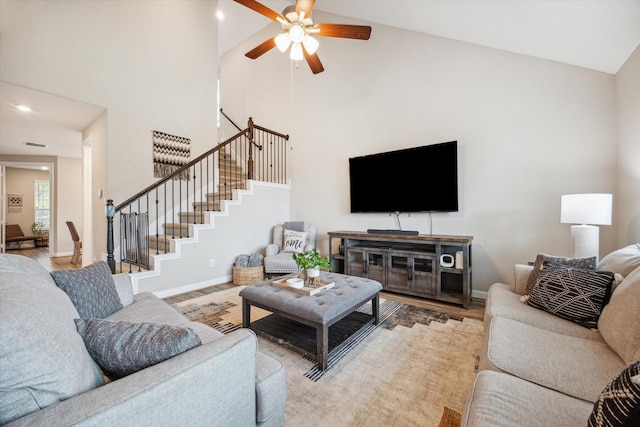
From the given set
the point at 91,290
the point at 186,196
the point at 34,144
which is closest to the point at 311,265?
the point at 91,290

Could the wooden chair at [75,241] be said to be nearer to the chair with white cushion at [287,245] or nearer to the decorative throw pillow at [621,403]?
the chair with white cushion at [287,245]

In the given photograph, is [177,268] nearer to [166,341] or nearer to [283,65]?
[166,341]

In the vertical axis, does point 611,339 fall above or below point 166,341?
below

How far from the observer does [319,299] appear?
2.09 metres

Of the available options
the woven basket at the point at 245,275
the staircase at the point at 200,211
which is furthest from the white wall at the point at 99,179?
the woven basket at the point at 245,275

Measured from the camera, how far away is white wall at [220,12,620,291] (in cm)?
277

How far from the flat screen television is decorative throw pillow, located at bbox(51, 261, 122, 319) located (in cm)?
318

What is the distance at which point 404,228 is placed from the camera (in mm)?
3877

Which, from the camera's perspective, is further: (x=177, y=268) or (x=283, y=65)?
(x=283, y=65)

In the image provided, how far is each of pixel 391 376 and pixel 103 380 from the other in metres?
1.59

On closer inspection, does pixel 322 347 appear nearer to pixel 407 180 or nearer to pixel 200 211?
pixel 407 180

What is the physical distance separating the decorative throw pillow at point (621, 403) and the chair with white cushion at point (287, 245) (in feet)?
11.1

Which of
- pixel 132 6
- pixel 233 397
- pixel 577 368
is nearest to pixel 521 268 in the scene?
pixel 577 368

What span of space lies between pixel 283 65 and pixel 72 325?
5.59 m
